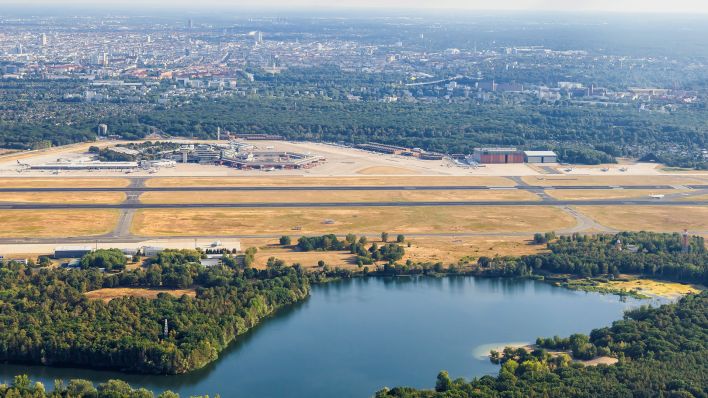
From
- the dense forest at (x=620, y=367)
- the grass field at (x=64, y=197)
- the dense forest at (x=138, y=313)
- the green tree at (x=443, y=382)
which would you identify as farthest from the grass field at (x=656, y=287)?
the grass field at (x=64, y=197)

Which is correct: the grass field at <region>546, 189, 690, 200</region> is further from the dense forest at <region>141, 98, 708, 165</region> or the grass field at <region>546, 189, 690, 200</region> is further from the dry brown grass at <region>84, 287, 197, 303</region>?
the dry brown grass at <region>84, 287, 197, 303</region>

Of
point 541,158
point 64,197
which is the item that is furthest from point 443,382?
point 541,158

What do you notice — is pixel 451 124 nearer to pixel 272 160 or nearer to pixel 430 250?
pixel 272 160

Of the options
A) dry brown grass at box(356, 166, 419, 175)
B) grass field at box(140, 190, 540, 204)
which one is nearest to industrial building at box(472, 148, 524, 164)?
dry brown grass at box(356, 166, 419, 175)

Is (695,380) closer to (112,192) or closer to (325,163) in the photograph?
(112,192)

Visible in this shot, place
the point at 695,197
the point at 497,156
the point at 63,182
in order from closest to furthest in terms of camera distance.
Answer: the point at 695,197 → the point at 63,182 → the point at 497,156

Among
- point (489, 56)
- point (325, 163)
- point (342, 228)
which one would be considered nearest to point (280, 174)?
point (325, 163)

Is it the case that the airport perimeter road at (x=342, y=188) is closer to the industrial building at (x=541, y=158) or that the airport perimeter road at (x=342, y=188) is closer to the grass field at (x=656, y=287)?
the industrial building at (x=541, y=158)
